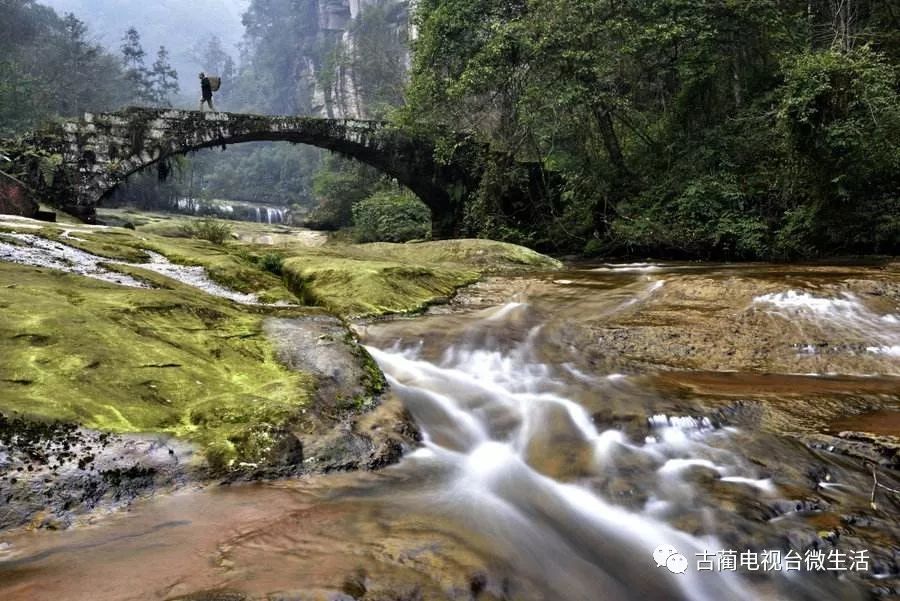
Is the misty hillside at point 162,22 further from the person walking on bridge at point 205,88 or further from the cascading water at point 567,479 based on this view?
the cascading water at point 567,479

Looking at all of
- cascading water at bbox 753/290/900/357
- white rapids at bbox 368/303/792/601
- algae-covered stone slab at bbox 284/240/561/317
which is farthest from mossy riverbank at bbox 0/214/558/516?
cascading water at bbox 753/290/900/357

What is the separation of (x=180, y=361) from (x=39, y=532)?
1.29 meters

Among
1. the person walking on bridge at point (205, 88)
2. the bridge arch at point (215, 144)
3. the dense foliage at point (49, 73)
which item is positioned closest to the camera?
the bridge arch at point (215, 144)

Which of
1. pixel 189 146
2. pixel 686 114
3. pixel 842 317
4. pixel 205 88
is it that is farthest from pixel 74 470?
pixel 205 88

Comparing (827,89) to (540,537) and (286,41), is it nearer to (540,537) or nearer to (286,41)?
(540,537)

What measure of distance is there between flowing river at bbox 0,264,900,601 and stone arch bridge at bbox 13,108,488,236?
13364 mm

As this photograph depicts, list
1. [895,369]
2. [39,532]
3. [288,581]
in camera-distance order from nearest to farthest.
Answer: [288,581]
[39,532]
[895,369]

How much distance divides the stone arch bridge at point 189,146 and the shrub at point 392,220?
276 centimetres

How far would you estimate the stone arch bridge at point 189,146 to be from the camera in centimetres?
1523

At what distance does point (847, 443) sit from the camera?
10.6 ft

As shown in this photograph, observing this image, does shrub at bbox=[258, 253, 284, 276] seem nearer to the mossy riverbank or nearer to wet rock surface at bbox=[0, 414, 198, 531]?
the mossy riverbank

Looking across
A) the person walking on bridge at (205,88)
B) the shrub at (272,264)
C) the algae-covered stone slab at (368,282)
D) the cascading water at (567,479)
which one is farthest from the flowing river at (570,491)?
the person walking on bridge at (205,88)

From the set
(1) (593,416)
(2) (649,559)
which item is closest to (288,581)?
(2) (649,559)

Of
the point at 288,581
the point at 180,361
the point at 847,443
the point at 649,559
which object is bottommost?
the point at 649,559
